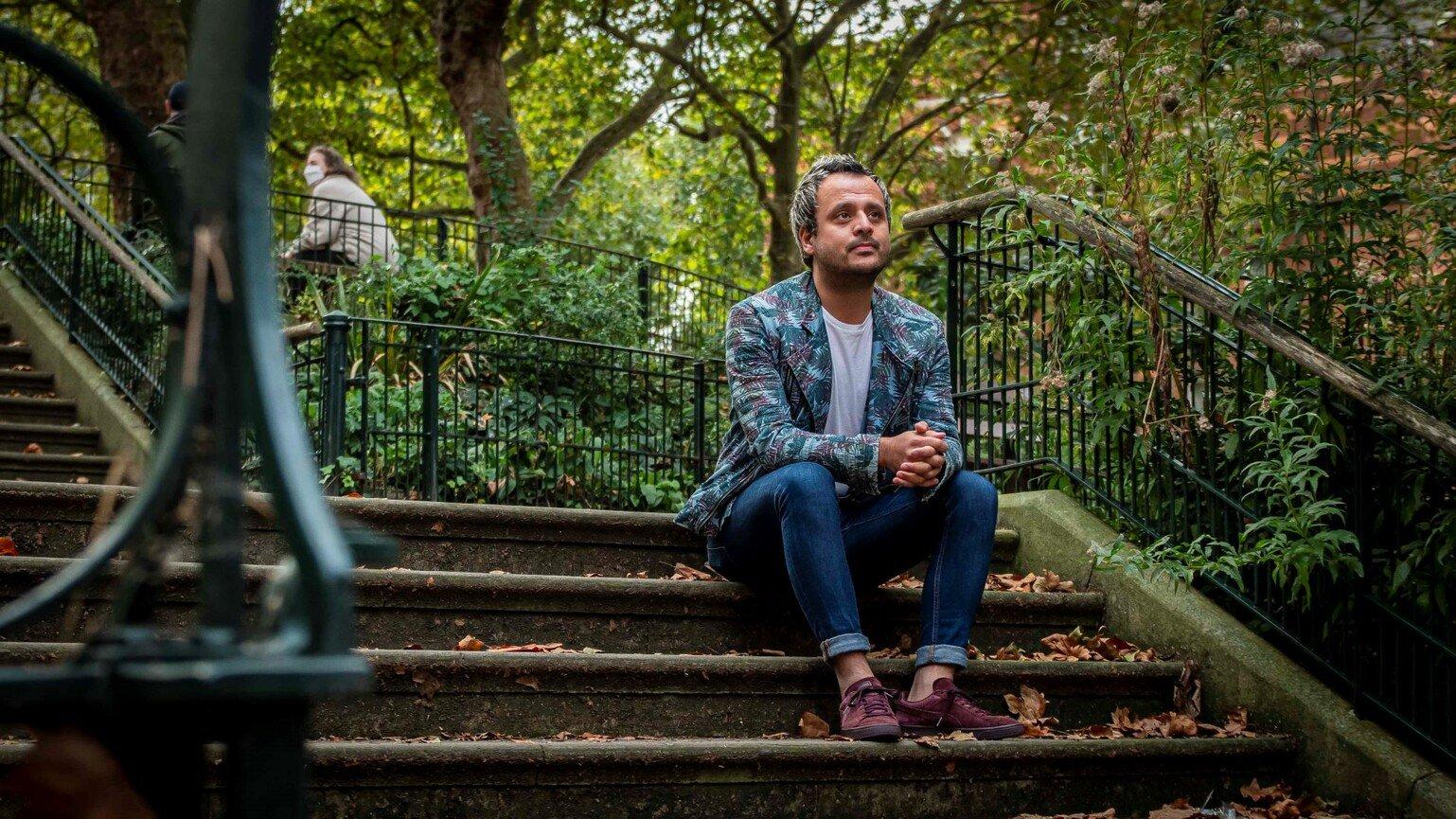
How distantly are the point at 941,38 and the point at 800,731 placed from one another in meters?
14.2

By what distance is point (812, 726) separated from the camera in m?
3.56

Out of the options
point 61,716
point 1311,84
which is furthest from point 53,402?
point 61,716

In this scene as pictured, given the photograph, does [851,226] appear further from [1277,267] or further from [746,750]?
[746,750]

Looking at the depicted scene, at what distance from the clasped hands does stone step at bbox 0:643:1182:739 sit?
52 cm

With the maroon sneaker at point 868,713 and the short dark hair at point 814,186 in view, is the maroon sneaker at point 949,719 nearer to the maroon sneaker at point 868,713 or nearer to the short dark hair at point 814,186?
the maroon sneaker at point 868,713

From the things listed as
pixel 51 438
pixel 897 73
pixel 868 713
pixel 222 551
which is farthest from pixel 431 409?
pixel 897 73

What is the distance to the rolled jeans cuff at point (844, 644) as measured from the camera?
346 cm

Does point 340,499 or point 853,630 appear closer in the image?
point 853,630

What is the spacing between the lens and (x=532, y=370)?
8.08 meters

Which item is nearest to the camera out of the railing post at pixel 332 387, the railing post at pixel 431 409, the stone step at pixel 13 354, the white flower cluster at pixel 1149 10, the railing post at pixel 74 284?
the white flower cluster at pixel 1149 10

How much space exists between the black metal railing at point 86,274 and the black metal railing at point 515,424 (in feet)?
2.70

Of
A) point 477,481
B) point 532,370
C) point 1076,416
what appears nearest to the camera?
point 1076,416

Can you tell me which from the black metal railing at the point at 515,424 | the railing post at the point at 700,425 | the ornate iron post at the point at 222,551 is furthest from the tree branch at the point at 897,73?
the ornate iron post at the point at 222,551

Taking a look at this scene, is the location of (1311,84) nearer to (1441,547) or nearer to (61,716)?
(1441,547)
